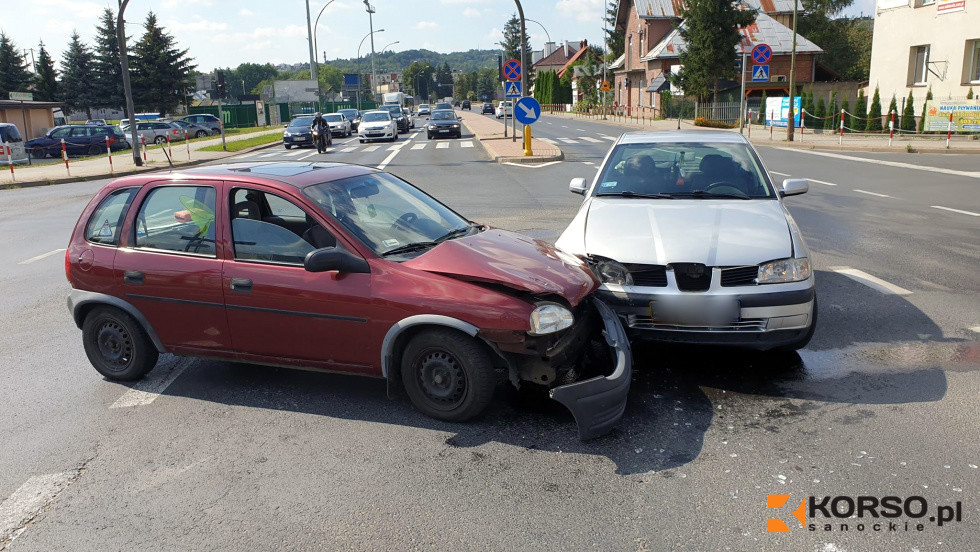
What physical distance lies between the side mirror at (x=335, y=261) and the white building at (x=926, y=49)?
105ft

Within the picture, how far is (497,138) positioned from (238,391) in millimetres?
30683

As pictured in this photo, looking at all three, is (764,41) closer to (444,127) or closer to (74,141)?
(444,127)

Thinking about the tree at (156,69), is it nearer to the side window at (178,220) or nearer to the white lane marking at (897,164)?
the white lane marking at (897,164)

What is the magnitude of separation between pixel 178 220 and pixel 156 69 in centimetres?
6808

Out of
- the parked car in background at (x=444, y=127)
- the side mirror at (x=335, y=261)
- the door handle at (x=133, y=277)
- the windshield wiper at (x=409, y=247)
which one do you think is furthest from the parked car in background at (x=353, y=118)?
the side mirror at (x=335, y=261)

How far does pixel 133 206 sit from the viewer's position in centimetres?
523

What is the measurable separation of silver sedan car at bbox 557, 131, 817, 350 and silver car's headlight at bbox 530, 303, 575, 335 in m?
0.91

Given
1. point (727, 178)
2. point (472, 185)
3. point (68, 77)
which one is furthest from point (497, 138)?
point (68, 77)

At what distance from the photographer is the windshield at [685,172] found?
6.44 metres

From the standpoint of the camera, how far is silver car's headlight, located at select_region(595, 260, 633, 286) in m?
5.16

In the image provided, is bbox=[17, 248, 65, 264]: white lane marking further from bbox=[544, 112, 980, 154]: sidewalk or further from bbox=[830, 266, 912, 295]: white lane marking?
bbox=[544, 112, 980, 154]: sidewalk

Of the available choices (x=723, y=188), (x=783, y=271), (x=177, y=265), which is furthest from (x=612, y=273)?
(x=177, y=265)

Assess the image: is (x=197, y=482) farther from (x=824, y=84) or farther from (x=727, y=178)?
(x=824, y=84)

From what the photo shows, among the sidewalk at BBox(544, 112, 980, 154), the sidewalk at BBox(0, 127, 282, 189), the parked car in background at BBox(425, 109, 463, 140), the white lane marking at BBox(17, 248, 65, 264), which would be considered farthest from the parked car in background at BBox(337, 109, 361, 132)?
the white lane marking at BBox(17, 248, 65, 264)
